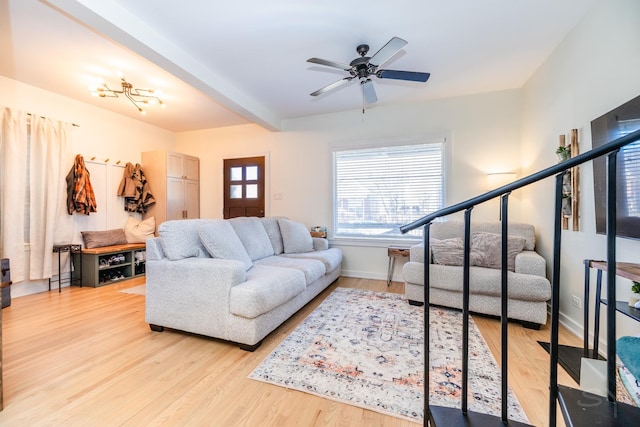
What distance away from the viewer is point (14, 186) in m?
3.28

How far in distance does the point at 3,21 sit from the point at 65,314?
2743 millimetres

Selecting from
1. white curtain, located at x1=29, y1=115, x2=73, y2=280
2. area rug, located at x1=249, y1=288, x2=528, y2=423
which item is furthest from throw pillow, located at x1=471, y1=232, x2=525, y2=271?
white curtain, located at x1=29, y1=115, x2=73, y2=280

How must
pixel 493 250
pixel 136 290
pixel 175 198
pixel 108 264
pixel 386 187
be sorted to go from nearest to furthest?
pixel 493 250, pixel 136 290, pixel 108 264, pixel 386 187, pixel 175 198

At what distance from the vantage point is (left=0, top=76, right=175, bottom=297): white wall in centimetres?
343

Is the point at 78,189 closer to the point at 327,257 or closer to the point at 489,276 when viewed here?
the point at 327,257

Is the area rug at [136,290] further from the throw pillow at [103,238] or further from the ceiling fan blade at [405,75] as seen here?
the ceiling fan blade at [405,75]

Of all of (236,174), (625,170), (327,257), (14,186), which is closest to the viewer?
(625,170)

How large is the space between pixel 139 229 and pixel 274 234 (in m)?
2.60

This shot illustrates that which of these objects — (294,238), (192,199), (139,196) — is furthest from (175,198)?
(294,238)

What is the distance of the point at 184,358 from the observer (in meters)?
2.00

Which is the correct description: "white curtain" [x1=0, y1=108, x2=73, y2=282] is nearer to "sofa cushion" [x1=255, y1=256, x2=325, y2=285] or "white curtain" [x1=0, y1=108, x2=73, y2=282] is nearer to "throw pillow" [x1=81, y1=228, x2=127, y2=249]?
"throw pillow" [x1=81, y1=228, x2=127, y2=249]

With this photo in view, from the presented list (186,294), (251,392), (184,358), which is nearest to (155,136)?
(186,294)

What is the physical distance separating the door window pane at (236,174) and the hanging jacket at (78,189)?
2.17 m

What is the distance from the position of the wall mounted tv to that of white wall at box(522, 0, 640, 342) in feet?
0.38
